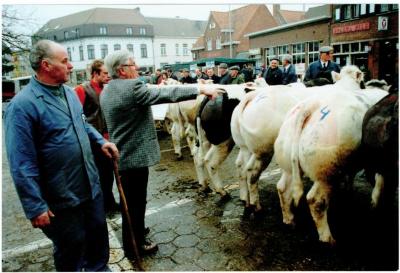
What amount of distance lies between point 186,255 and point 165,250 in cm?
27

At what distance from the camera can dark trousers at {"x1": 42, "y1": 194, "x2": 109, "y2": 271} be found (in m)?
2.49

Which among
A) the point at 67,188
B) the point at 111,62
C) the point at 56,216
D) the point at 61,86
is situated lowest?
the point at 56,216

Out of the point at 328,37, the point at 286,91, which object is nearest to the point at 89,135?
the point at 286,91

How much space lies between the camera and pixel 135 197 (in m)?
3.40

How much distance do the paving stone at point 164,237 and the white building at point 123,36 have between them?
133 ft

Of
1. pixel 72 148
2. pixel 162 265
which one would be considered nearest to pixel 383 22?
pixel 162 265

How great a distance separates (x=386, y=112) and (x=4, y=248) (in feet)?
13.9

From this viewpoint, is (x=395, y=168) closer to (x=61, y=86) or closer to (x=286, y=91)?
(x=286, y=91)

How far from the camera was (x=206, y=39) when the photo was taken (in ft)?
163

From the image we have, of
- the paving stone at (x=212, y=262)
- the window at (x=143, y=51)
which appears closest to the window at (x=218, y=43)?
the window at (x=143, y=51)

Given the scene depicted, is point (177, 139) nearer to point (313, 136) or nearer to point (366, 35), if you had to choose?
point (313, 136)

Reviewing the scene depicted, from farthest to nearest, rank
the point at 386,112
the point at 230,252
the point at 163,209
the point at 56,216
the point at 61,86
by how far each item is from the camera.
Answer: the point at 163,209
the point at 230,252
the point at 386,112
the point at 61,86
the point at 56,216

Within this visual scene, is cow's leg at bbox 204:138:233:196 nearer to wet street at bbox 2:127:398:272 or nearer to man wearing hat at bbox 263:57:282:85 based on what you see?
wet street at bbox 2:127:398:272

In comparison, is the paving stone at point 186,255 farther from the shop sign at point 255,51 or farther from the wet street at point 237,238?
the shop sign at point 255,51
